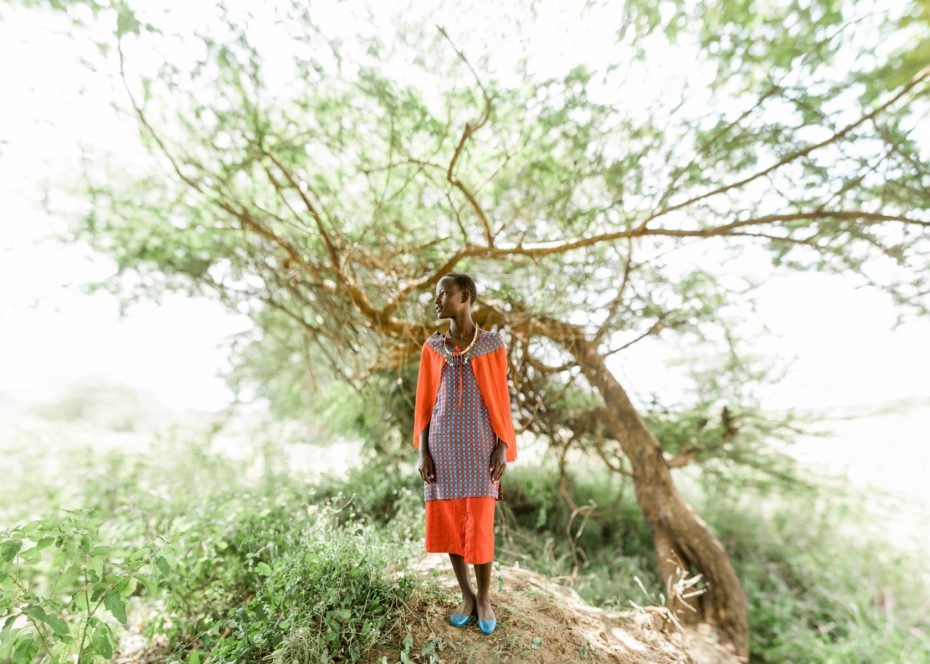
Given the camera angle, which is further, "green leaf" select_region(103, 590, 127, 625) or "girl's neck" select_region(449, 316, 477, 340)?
"girl's neck" select_region(449, 316, 477, 340)

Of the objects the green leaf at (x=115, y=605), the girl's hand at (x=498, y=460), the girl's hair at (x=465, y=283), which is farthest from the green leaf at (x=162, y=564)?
the girl's hair at (x=465, y=283)

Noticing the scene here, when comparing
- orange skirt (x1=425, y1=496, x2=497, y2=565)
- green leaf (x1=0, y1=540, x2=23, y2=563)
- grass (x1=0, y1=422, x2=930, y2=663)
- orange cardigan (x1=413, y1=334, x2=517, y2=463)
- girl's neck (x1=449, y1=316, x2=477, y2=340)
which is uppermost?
girl's neck (x1=449, y1=316, x2=477, y2=340)

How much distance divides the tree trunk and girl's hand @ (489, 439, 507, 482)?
216cm

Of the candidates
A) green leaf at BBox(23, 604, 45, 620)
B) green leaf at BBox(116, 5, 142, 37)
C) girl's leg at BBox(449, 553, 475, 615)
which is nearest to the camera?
green leaf at BBox(23, 604, 45, 620)

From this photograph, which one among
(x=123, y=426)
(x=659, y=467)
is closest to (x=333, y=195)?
(x=659, y=467)

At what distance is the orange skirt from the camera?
2.34m

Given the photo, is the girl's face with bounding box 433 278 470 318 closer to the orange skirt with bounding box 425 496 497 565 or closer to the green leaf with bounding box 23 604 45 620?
the orange skirt with bounding box 425 496 497 565

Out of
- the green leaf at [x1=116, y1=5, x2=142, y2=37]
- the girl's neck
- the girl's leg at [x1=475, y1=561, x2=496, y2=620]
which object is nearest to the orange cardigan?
the girl's neck

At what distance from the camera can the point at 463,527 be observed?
2.41 metres

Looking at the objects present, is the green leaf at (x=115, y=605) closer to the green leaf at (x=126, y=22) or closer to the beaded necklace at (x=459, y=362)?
the beaded necklace at (x=459, y=362)

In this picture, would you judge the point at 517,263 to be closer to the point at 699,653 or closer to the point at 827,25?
the point at 827,25

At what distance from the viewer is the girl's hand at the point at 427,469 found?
96.3 inches

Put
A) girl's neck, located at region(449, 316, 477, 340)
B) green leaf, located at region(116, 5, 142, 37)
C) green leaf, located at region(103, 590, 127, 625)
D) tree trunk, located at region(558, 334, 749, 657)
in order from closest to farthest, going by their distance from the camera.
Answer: green leaf, located at region(103, 590, 127, 625), girl's neck, located at region(449, 316, 477, 340), green leaf, located at region(116, 5, 142, 37), tree trunk, located at region(558, 334, 749, 657)

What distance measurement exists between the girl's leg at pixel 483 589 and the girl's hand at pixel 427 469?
0.49 meters
